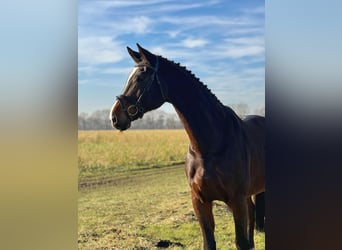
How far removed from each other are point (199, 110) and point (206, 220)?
719mm

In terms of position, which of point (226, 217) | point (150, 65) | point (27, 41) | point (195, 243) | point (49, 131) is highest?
point (27, 41)

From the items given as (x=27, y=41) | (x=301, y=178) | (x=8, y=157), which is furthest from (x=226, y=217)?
(x=27, y=41)

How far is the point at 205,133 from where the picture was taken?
251 centimetres

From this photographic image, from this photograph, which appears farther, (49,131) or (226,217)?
(49,131)

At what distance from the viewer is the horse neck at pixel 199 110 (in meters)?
2.51

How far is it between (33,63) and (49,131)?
0.49 metres

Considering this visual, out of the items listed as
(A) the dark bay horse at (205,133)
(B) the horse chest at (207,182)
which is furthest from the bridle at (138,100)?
(B) the horse chest at (207,182)

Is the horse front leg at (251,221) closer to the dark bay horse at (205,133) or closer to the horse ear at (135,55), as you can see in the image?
the dark bay horse at (205,133)

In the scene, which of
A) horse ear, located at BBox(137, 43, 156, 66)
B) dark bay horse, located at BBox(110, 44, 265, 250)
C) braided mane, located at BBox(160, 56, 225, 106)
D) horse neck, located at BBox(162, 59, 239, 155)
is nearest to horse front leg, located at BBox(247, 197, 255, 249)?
dark bay horse, located at BBox(110, 44, 265, 250)

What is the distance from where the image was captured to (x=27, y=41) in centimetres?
271

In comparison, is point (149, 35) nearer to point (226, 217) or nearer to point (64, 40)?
point (64, 40)

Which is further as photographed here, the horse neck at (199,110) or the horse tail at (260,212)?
the horse tail at (260,212)

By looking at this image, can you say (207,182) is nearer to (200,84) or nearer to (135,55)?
(200,84)

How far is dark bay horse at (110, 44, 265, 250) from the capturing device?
2.47 metres
